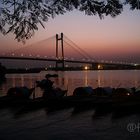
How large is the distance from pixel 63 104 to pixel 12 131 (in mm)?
5556

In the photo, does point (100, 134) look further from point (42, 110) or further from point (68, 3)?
point (68, 3)

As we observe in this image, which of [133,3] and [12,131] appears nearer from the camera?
[133,3]

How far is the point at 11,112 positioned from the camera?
18219 mm

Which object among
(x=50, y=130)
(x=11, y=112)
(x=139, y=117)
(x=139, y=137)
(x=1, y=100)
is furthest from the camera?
(x=1, y=100)

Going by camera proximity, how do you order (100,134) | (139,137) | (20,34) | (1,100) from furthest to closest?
(1,100)
(100,134)
(139,137)
(20,34)

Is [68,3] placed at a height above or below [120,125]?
above

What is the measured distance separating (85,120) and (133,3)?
Answer: 1004 centimetres

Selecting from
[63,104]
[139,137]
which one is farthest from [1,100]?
[139,137]

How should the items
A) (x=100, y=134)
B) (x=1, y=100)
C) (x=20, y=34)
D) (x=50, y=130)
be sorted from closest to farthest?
(x=20, y=34) → (x=100, y=134) → (x=50, y=130) → (x=1, y=100)

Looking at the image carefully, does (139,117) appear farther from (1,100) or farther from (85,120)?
(1,100)

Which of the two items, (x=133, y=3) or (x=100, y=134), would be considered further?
(x=100, y=134)

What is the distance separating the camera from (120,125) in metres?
14.5

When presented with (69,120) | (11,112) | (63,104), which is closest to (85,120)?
(69,120)

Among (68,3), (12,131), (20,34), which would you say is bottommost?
(12,131)
